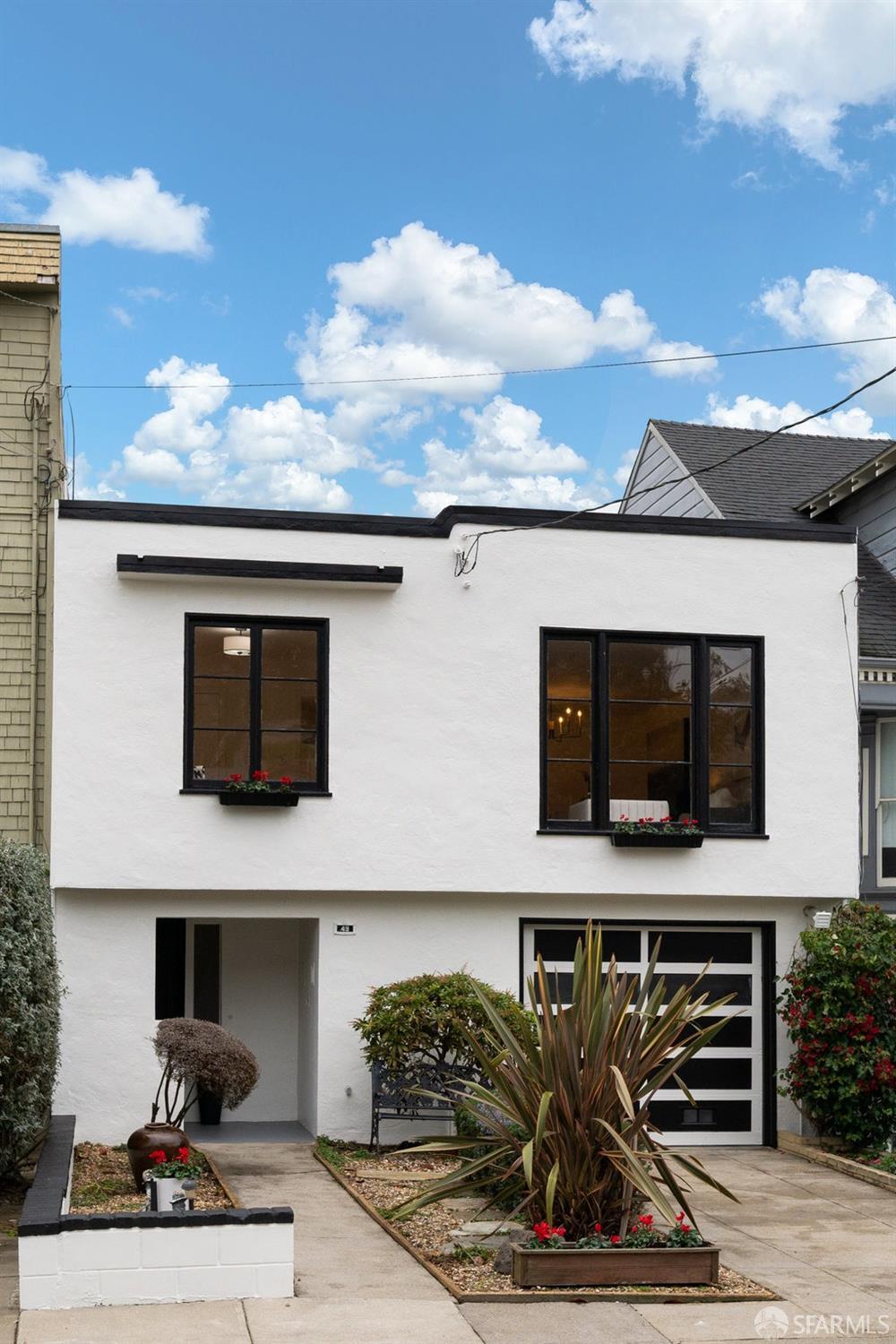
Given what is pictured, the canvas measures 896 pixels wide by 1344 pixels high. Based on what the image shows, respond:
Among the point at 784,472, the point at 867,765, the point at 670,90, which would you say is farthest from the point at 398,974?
the point at 670,90

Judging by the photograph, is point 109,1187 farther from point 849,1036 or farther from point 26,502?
point 26,502

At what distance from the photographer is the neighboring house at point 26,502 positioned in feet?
46.6

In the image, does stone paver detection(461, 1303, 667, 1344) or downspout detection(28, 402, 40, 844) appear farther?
downspout detection(28, 402, 40, 844)

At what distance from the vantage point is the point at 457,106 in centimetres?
2075

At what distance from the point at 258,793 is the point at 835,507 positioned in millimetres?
8603

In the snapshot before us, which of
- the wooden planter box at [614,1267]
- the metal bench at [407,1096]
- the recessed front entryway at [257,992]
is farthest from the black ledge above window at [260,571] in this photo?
the wooden planter box at [614,1267]

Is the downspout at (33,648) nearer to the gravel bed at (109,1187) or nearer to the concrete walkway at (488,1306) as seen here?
the gravel bed at (109,1187)

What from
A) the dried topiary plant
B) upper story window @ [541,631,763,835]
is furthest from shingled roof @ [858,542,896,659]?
the dried topiary plant

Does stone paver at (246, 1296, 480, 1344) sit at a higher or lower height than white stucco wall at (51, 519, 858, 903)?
lower

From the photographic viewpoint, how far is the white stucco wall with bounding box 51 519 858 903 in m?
13.1

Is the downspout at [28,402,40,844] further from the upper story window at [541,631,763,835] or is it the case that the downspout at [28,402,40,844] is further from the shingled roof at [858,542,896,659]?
the shingled roof at [858,542,896,659]

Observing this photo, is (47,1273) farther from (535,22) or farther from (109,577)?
(535,22)

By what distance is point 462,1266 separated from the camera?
8.66 m

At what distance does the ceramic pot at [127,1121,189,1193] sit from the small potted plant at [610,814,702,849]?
202 inches
